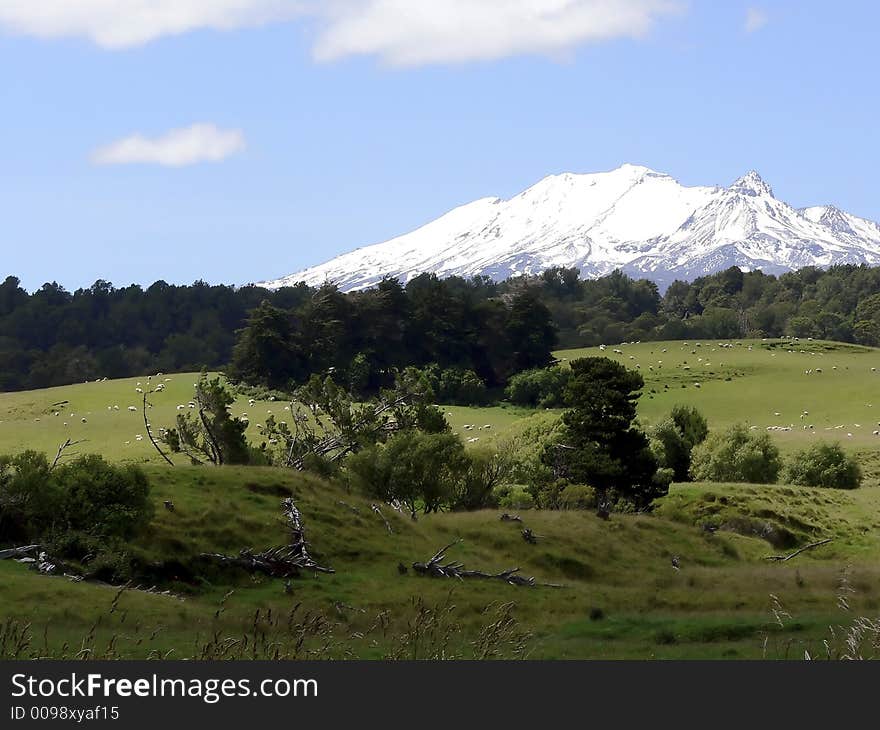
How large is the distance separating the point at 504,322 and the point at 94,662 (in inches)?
3874

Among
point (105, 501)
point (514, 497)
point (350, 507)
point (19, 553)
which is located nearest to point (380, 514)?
point (350, 507)

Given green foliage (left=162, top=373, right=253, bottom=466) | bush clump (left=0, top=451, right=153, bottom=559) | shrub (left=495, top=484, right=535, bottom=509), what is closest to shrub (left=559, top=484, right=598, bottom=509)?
shrub (left=495, top=484, right=535, bottom=509)

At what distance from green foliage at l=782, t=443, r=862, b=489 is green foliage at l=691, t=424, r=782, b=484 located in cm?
92

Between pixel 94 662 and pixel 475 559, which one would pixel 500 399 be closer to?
pixel 475 559

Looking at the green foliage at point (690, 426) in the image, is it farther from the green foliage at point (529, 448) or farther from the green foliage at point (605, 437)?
the green foliage at point (605, 437)

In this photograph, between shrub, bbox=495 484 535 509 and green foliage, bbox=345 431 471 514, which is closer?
green foliage, bbox=345 431 471 514

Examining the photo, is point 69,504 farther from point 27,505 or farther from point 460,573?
point 460,573

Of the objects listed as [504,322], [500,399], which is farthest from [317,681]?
[504,322]

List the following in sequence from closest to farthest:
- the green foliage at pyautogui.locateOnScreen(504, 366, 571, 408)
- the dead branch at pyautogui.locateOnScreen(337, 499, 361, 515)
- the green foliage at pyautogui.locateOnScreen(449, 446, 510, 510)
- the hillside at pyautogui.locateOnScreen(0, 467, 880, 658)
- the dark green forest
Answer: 1. the hillside at pyautogui.locateOnScreen(0, 467, 880, 658)
2. the dead branch at pyautogui.locateOnScreen(337, 499, 361, 515)
3. the green foliage at pyautogui.locateOnScreen(449, 446, 510, 510)
4. the green foliage at pyautogui.locateOnScreen(504, 366, 571, 408)
5. the dark green forest

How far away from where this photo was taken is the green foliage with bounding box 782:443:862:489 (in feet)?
179

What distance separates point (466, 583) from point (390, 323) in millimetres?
80950

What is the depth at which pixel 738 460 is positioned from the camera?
54.8 meters

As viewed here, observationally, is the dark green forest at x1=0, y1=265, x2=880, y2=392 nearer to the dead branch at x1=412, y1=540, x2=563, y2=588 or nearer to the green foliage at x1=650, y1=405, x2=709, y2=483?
the green foliage at x1=650, y1=405, x2=709, y2=483

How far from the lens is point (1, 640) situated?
29.8 feet
